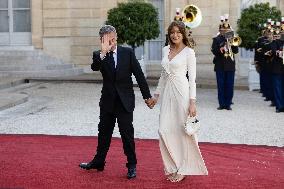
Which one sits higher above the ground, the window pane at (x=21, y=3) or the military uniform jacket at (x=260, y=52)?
the window pane at (x=21, y=3)

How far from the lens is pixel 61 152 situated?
7812 mm

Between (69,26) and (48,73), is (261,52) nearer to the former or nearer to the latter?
(48,73)

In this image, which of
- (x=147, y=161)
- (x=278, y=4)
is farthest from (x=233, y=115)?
(x=278, y=4)

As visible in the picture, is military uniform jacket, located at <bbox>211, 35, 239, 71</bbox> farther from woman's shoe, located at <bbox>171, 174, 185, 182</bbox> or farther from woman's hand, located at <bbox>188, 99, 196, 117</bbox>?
woman's shoe, located at <bbox>171, 174, 185, 182</bbox>

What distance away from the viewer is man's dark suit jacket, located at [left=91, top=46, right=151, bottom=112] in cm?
650

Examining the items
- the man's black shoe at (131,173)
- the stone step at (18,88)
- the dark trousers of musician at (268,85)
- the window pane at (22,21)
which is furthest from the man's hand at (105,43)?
the window pane at (22,21)

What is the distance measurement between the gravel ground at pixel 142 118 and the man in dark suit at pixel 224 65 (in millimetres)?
289

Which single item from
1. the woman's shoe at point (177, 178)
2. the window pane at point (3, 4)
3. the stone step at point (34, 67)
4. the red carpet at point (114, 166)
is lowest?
the red carpet at point (114, 166)

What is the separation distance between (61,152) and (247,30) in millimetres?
9986

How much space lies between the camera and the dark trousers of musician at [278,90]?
12.5 meters

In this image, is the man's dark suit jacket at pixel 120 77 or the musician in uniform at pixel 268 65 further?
the musician in uniform at pixel 268 65

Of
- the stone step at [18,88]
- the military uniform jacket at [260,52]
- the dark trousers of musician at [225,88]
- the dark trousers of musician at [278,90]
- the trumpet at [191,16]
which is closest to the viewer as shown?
the dark trousers of musician at [278,90]

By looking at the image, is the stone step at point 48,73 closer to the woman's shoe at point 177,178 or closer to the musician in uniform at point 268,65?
the musician in uniform at point 268,65

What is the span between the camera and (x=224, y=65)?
12633 mm
